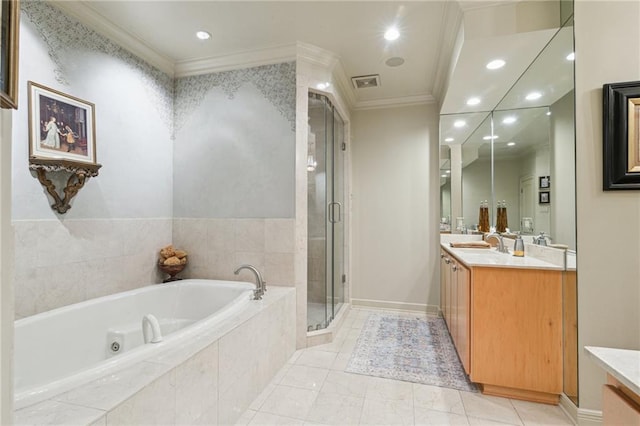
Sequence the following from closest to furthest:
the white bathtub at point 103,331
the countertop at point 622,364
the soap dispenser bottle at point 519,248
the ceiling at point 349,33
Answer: the countertop at point 622,364, the white bathtub at point 103,331, the ceiling at point 349,33, the soap dispenser bottle at point 519,248

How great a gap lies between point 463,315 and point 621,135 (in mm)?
1321

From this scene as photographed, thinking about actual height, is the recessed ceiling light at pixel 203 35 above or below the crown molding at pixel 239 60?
above

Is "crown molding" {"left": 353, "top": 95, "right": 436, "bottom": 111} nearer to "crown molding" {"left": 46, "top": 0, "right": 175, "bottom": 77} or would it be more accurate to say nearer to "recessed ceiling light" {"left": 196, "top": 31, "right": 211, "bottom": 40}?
"recessed ceiling light" {"left": 196, "top": 31, "right": 211, "bottom": 40}

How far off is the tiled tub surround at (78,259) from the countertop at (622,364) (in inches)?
92.7

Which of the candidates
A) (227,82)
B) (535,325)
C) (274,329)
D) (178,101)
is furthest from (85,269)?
(535,325)

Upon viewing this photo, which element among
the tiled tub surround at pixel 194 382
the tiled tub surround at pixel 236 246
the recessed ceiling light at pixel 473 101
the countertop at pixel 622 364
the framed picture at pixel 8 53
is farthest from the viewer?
the recessed ceiling light at pixel 473 101

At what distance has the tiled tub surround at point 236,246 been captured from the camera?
2.49m

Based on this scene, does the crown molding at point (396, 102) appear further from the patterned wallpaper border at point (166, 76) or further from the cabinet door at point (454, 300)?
the cabinet door at point (454, 300)

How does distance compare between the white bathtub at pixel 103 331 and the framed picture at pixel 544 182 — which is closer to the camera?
the white bathtub at pixel 103 331

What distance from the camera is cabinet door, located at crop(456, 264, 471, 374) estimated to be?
6.26 feet

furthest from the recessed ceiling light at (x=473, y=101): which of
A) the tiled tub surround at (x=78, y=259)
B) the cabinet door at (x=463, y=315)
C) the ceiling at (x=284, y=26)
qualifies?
the tiled tub surround at (x=78, y=259)

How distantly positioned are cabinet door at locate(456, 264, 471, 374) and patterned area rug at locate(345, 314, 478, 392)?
15cm

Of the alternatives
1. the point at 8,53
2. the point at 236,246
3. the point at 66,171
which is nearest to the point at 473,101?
the point at 236,246

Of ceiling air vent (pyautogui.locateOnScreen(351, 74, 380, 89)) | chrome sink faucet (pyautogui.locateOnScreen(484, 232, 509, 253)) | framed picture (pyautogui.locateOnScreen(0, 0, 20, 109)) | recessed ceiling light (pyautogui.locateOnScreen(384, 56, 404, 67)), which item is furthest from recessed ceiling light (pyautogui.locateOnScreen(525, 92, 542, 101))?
framed picture (pyautogui.locateOnScreen(0, 0, 20, 109))
